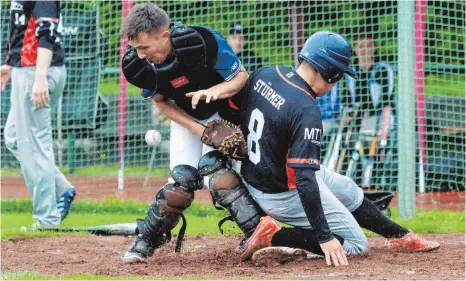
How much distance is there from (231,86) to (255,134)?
363mm

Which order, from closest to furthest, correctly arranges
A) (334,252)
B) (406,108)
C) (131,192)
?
(334,252), (406,108), (131,192)

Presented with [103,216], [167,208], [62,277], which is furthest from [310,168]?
[103,216]

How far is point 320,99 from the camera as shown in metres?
11.4

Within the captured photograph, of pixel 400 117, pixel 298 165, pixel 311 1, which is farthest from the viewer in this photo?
pixel 311 1

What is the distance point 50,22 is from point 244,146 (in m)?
3.04

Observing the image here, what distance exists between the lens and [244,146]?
21.0ft

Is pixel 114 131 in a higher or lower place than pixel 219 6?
lower

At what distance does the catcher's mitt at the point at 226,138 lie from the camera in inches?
249

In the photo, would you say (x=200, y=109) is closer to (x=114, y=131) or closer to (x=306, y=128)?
(x=306, y=128)

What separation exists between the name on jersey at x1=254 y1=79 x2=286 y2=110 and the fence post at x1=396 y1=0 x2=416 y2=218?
3506 mm

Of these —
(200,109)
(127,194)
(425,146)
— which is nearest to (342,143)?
(425,146)

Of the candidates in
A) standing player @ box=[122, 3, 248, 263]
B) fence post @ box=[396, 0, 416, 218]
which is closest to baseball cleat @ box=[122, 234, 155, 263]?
standing player @ box=[122, 3, 248, 263]

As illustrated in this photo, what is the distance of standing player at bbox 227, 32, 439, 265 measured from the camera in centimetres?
600

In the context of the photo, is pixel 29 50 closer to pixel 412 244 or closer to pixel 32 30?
pixel 32 30
